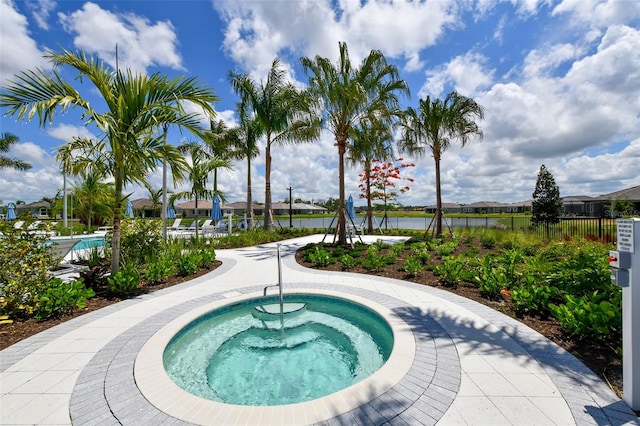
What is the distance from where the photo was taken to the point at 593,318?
324 cm

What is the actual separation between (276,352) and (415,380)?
2.04 meters

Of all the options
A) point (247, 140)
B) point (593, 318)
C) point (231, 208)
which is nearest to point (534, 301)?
point (593, 318)

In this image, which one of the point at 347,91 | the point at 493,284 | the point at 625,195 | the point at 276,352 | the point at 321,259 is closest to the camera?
the point at 276,352

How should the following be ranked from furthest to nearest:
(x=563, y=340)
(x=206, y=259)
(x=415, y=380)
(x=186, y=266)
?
(x=206, y=259) → (x=186, y=266) → (x=563, y=340) → (x=415, y=380)

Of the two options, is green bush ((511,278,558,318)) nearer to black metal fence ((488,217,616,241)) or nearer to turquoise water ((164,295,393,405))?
turquoise water ((164,295,393,405))

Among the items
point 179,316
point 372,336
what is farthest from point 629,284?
point 179,316

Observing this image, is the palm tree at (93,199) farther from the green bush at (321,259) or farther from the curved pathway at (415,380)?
the curved pathway at (415,380)

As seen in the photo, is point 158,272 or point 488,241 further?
point 488,241

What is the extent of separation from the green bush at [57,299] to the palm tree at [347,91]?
8031mm

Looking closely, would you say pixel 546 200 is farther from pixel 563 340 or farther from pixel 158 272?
pixel 158 272

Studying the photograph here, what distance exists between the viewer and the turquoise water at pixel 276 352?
10.2 feet

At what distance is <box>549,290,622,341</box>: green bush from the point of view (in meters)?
3.20

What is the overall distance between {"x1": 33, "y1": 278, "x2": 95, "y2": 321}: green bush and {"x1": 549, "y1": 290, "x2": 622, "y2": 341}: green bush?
24.1 ft

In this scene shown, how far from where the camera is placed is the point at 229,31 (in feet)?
27.4
